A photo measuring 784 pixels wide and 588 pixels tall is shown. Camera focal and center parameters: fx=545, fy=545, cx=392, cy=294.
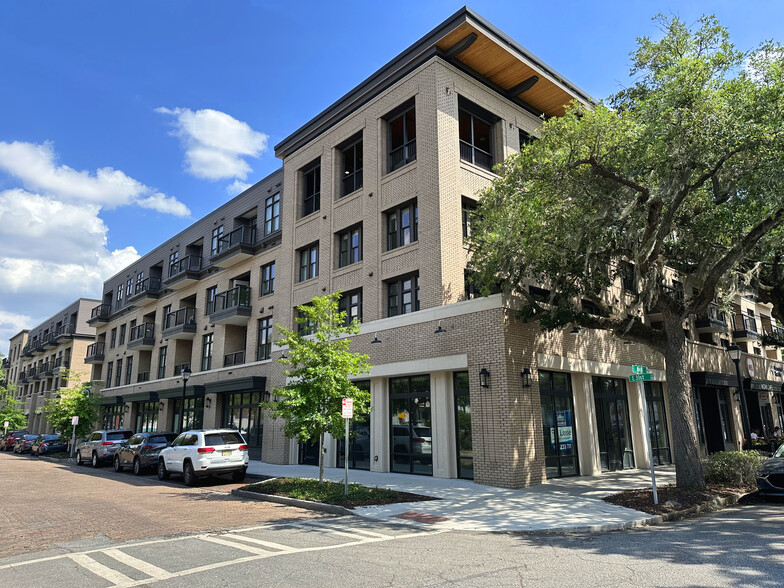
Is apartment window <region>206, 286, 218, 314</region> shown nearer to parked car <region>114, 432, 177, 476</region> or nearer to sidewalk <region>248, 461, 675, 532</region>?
parked car <region>114, 432, 177, 476</region>

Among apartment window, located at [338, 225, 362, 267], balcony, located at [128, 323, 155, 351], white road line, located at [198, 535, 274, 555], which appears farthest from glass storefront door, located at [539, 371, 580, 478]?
balcony, located at [128, 323, 155, 351]

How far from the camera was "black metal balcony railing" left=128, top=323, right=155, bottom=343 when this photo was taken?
37.2 meters

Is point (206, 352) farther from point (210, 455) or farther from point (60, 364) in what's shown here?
point (60, 364)

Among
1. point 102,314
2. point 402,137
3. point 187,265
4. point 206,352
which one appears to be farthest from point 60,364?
point 402,137

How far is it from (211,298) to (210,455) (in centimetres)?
1655

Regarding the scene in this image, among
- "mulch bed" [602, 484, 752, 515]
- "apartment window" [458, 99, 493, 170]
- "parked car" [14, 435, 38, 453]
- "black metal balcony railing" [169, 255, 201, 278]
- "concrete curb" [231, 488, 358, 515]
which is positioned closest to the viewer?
"mulch bed" [602, 484, 752, 515]

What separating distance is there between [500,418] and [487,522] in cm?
484

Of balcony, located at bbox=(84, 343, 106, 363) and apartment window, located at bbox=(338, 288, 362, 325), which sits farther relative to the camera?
balcony, located at bbox=(84, 343, 106, 363)


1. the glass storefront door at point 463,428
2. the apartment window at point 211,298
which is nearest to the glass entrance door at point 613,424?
the glass storefront door at point 463,428

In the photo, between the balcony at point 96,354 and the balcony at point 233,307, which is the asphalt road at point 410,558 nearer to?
the balcony at point 233,307

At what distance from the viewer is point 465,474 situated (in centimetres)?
1630

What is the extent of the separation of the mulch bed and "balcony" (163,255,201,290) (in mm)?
27150

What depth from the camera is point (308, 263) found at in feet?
80.7

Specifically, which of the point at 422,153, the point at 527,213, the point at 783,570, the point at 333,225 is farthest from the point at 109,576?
the point at 333,225
